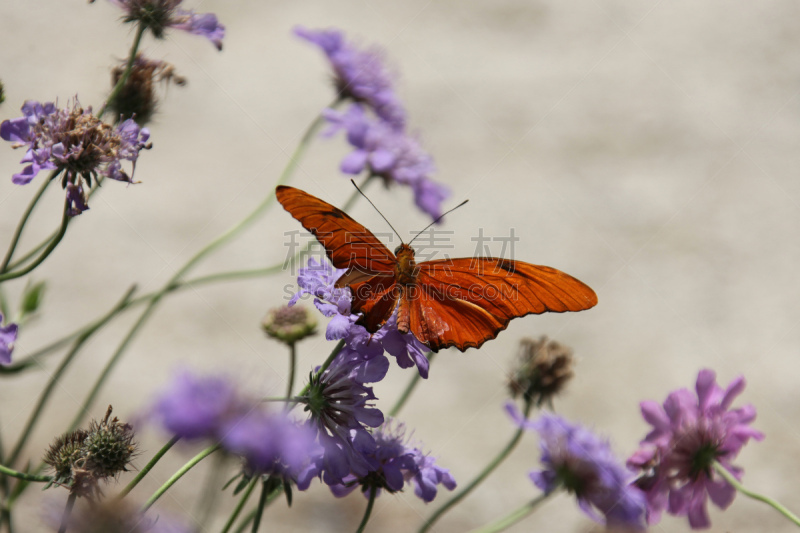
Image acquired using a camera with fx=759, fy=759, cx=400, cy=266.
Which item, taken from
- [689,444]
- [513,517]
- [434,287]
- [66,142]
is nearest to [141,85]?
[66,142]

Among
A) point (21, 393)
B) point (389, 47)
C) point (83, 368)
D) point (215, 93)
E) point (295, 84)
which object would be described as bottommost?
point (21, 393)

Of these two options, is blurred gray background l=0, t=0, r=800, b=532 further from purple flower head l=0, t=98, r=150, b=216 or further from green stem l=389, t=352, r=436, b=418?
purple flower head l=0, t=98, r=150, b=216

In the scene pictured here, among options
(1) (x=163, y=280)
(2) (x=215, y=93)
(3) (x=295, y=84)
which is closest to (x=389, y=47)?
(3) (x=295, y=84)

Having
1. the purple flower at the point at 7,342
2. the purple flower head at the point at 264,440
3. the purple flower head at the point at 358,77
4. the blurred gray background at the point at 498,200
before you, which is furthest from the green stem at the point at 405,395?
the blurred gray background at the point at 498,200

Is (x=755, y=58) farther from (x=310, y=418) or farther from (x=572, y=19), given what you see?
(x=310, y=418)

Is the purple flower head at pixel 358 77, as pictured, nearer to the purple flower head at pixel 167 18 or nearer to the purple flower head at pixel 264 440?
the purple flower head at pixel 167 18

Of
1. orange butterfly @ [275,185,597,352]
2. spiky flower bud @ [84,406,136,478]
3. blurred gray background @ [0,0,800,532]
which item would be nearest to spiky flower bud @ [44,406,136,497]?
spiky flower bud @ [84,406,136,478]

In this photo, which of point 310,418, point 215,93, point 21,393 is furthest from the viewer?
point 215,93
